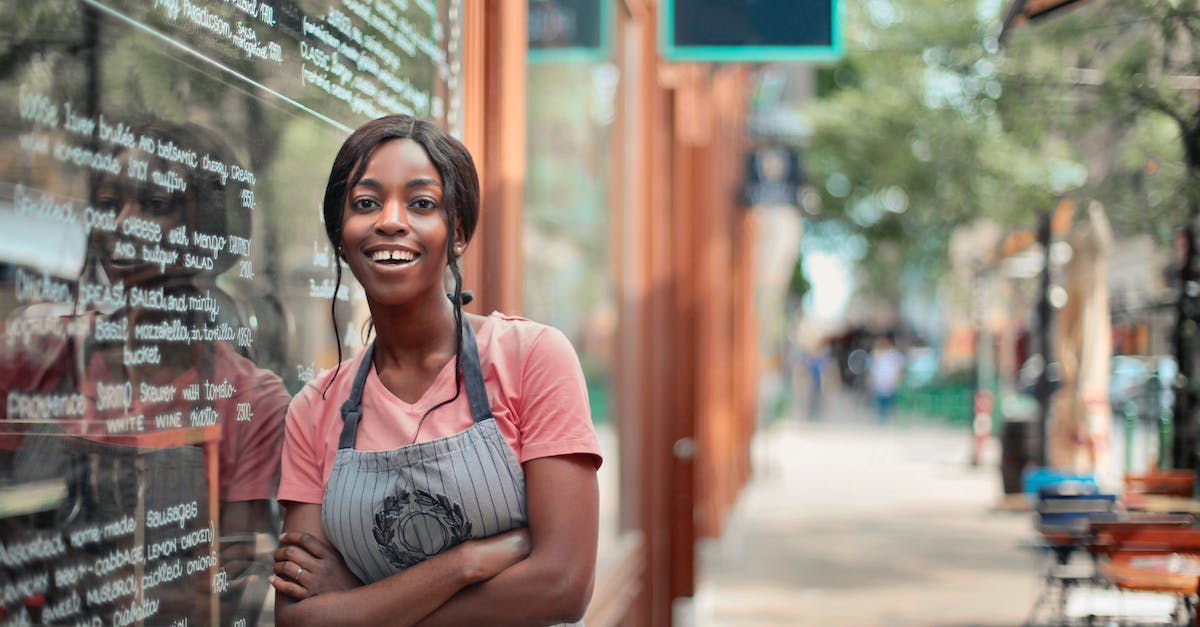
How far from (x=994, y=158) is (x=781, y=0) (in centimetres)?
1098

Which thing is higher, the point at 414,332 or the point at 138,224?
the point at 138,224

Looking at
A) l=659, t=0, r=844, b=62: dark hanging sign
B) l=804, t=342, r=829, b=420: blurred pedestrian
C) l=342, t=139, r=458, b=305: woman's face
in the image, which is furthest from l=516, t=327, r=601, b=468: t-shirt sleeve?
l=804, t=342, r=829, b=420: blurred pedestrian

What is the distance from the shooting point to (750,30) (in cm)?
680

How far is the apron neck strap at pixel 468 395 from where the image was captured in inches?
80.2

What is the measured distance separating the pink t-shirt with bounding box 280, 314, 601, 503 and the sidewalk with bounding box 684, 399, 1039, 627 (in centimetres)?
513

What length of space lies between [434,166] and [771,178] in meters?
13.0

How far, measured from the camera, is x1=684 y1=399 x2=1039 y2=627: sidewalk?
8.77 m

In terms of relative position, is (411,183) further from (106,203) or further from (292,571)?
(292,571)

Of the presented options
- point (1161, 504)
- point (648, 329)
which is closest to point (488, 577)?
point (1161, 504)

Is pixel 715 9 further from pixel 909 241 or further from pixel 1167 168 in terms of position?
pixel 909 241

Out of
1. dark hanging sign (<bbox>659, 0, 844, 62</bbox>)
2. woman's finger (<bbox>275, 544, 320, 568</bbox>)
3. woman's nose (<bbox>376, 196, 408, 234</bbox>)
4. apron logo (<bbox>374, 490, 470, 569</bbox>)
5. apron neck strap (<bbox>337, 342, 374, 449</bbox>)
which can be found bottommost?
woman's finger (<bbox>275, 544, 320, 568</bbox>)

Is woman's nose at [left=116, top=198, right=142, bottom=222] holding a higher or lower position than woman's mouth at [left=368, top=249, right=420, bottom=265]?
higher

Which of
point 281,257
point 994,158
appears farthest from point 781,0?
point 994,158

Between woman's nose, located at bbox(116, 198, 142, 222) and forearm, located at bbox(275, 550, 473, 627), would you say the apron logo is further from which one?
woman's nose, located at bbox(116, 198, 142, 222)
